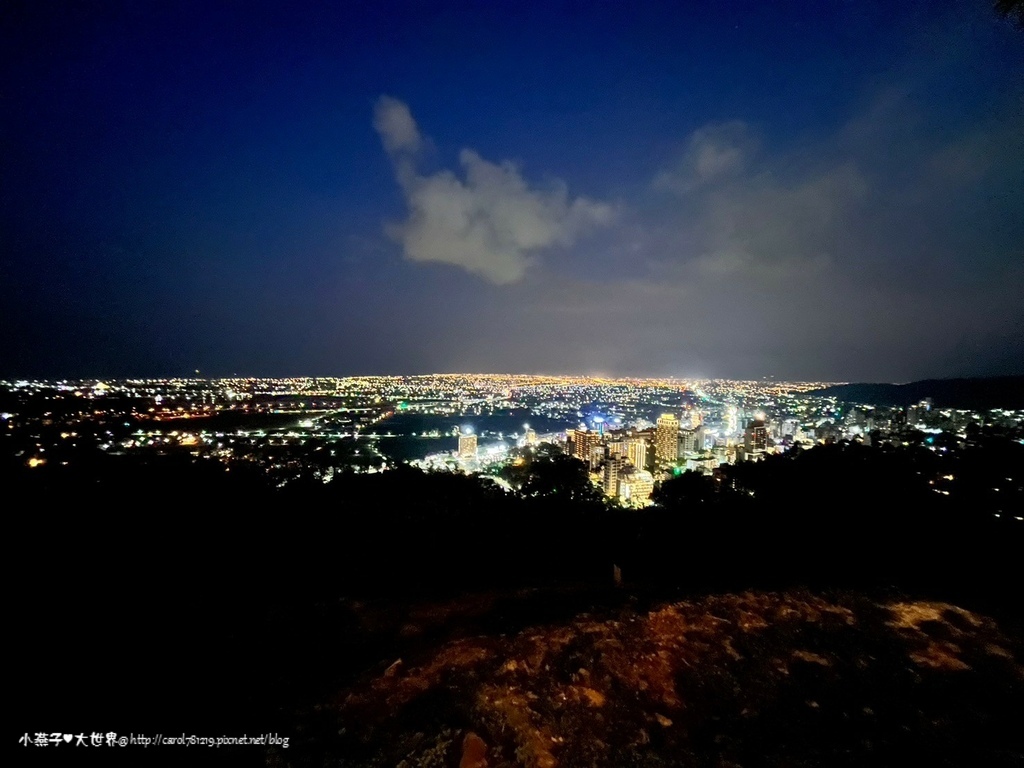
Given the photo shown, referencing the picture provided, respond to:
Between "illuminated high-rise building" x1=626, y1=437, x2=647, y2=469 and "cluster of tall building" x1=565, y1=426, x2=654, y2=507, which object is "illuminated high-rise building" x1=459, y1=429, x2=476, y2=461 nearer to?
"cluster of tall building" x1=565, y1=426, x2=654, y2=507

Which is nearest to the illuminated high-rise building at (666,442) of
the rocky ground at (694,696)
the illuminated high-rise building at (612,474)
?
the illuminated high-rise building at (612,474)

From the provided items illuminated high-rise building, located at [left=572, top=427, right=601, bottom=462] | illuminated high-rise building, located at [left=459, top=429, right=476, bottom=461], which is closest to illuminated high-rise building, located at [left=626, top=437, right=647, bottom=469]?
illuminated high-rise building, located at [left=572, top=427, right=601, bottom=462]

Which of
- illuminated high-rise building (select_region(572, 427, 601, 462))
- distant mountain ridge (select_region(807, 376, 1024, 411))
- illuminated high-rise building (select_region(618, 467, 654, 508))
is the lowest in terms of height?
illuminated high-rise building (select_region(618, 467, 654, 508))

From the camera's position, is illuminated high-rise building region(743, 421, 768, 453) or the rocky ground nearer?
the rocky ground

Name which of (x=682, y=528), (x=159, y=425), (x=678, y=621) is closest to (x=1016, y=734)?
(x=678, y=621)

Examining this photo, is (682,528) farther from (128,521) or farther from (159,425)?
(159,425)

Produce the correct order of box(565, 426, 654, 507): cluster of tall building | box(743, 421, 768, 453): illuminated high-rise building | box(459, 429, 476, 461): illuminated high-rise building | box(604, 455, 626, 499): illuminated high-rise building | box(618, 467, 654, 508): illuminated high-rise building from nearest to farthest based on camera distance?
box(618, 467, 654, 508): illuminated high-rise building → box(565, 426, 654, 507): cluster of tall building → box(604, 455, 626, 499): illuminated high-rise building → box(743, 421, 768, 453): illuminated high-rise building → box(459, 429, 476, 461): illuminated high-rise building

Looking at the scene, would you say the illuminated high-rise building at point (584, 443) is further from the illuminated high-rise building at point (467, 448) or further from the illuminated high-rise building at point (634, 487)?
the illuminated high-rise building at point (467, 448)
